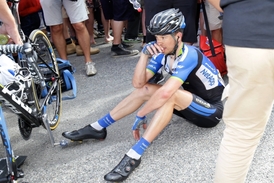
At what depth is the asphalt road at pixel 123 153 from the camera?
257cm

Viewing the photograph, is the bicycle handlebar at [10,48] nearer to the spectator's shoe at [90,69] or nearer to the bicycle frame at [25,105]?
the bicycle frame at [25,105]

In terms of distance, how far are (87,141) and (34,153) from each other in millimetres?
465

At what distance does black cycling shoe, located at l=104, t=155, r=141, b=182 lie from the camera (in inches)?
101

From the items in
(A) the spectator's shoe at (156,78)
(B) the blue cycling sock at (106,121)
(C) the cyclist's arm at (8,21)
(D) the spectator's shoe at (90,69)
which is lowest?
(D) the spectator's shoe at (90,69)

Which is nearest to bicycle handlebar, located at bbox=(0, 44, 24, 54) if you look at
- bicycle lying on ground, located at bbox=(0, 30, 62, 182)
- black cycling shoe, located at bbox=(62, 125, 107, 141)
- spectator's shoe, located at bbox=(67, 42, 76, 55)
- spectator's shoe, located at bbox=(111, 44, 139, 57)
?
bicycle lying on ground, located at bbox=(0, 30, 62, 182)

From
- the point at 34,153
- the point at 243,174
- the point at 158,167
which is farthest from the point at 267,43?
the point at 34,153

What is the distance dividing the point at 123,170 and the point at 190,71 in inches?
35.8

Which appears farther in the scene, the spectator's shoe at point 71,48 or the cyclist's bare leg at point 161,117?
the spectator's shoe at point 71,48

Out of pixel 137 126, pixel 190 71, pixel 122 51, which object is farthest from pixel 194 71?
pixel 122 51

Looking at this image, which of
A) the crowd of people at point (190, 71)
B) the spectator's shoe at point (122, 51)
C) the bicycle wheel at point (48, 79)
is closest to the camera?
the crowd of people at point (190, 71)

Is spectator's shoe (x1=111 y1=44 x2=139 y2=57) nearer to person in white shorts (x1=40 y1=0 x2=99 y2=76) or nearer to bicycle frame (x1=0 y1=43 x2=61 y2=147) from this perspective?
person in white shorts (x1=40 y1=0 x2=99 y2=76)

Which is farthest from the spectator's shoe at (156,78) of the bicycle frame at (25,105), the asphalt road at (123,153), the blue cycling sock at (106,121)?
the bicycle frame at (25,105)

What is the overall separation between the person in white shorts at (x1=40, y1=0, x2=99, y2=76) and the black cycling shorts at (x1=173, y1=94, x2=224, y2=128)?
Result: 216cm

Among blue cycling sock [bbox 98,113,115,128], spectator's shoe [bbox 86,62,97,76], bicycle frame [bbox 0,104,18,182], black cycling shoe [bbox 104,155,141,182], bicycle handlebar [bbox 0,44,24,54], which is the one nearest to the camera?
bicycle frame [bbox 0,104,18,182]
